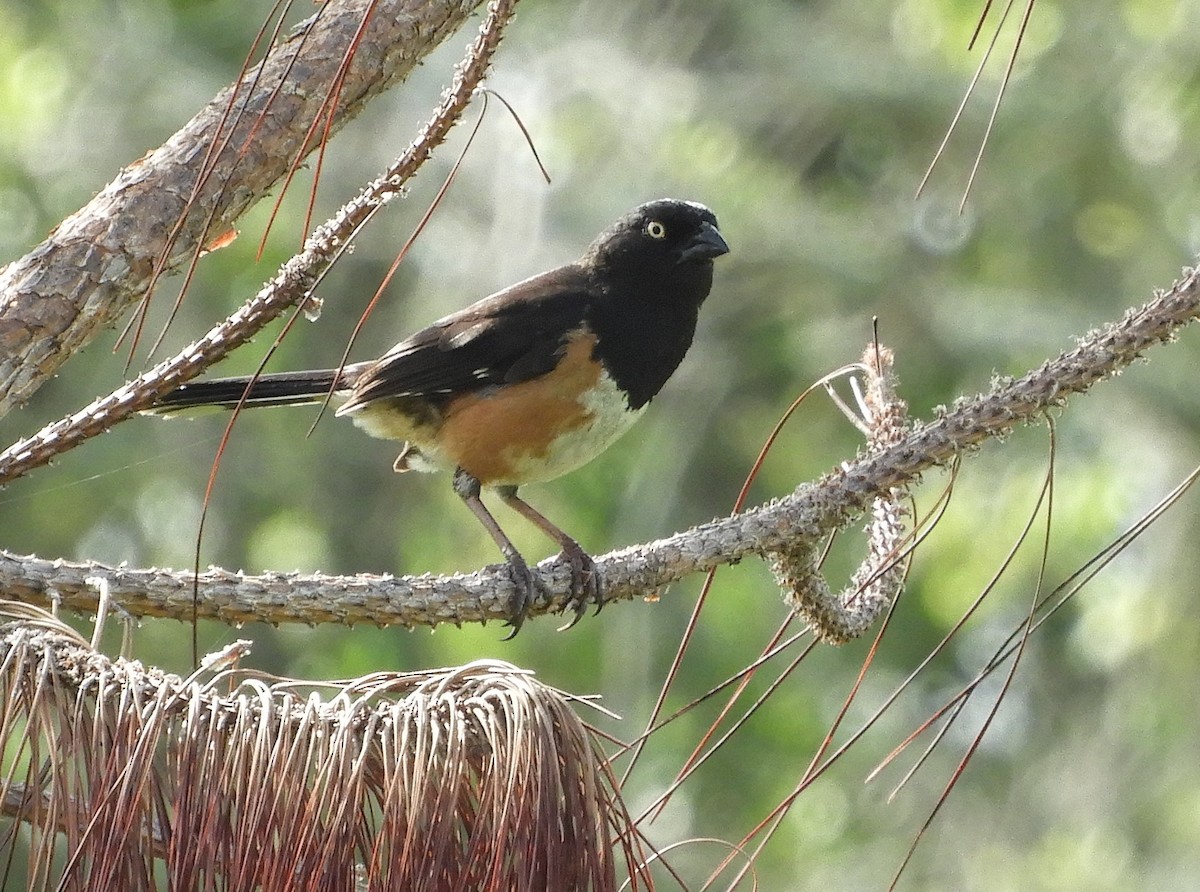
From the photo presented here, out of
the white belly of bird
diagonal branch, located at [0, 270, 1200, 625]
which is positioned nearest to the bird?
the white belly of bird

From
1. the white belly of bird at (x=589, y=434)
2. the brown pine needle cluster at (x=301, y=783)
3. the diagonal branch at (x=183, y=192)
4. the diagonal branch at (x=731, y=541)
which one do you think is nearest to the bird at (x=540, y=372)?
the white belly of bird at (x=589, y=434)

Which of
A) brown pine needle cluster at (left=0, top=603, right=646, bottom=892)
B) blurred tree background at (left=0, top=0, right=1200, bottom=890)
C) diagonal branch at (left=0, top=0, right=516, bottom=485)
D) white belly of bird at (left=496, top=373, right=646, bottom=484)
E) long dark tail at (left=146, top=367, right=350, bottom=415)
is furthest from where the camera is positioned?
blurred tree background at (left=0, top=0, right=1200, bottom=890)

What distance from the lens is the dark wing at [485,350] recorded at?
11.2ft

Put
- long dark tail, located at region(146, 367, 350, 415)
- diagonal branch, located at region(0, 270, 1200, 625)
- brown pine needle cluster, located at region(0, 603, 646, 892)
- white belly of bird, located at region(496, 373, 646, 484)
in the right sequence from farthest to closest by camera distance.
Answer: white belly of bird, located at region(496, 373, 646, 484), long dark tail, located at region(146, 367, 350, 415), diagonal branch, located at region(0, 270, 1200, 625), brown pine needle cluster, located at region(0, 603, 646, 892)

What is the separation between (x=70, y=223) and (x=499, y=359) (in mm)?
1540

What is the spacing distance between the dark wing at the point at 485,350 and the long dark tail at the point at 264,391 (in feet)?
0.38

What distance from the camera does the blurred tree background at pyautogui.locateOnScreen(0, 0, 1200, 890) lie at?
22.7 ft

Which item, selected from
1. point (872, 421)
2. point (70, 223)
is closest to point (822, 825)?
→ point (872, 421)

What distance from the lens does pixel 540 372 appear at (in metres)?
3.34

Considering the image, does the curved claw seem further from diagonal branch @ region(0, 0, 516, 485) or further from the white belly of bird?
diagonal branch @ region(0, 0, 516, 485)

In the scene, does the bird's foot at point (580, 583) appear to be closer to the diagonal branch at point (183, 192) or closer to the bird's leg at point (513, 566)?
the bird's leg at point (513, 566)

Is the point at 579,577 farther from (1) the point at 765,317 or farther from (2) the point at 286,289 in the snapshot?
(1) the point at 765,317

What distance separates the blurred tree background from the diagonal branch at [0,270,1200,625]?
4523mm

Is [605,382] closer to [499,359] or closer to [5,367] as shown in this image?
[499,359]
